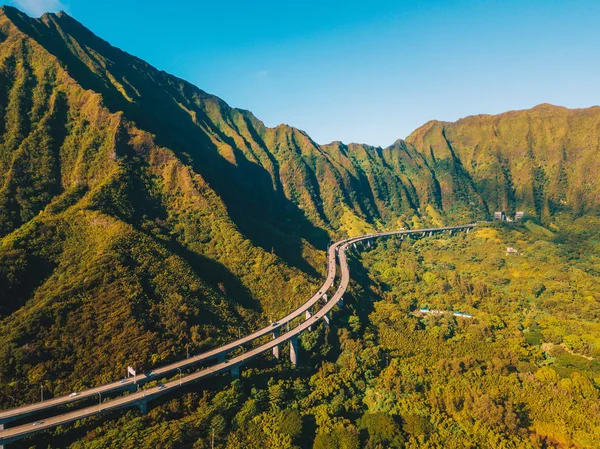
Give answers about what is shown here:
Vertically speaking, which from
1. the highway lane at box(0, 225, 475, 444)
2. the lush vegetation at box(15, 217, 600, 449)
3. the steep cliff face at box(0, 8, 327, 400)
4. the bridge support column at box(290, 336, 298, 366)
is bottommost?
the lush vegetation at box(15, 217, 600, 449)

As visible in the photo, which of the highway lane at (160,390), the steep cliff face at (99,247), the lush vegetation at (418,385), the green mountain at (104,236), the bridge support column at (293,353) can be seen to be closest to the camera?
the highway lane at (160,390)

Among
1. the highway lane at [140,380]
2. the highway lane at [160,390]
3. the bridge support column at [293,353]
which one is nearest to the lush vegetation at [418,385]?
the highway lane at [160,390]

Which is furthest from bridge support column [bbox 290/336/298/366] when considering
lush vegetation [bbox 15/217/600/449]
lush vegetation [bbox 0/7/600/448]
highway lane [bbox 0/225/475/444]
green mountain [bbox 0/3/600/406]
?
green mountain [bbox 0/3/600/406]

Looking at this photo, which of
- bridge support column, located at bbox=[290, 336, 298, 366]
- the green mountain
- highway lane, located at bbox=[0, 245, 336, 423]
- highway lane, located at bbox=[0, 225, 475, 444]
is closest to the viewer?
highway lane, located at bbox=[0, 225, 475, 444]

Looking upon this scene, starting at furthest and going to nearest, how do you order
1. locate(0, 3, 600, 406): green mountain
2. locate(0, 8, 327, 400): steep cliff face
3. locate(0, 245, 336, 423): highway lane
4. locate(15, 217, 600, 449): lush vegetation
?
locate(0, 3, 600, 406): green mountain → locate(0, 8, 327, 400): steep cliff face → locate(15, 217, 600, 449): lush vegetation → locate(0, 245, 336, 423): highway lane

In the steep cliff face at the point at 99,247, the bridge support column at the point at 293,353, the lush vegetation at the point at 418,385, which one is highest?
the steep cliff face at the point at 99,247

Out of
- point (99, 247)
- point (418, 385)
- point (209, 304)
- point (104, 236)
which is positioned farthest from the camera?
point (104, 236)

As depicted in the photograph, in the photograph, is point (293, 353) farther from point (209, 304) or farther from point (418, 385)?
point (418, 385)

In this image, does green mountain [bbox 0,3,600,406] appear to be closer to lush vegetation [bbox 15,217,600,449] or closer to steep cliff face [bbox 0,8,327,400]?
steep cliff face [bbox 0,8,327,400]

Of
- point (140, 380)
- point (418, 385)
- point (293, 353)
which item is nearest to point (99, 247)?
point (140, 380)

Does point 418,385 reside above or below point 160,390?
below

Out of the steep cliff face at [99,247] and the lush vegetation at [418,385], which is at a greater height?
the steep cliff face at [99,247]

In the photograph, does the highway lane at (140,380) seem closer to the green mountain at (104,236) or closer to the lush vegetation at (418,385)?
the green mountain at (104,236)

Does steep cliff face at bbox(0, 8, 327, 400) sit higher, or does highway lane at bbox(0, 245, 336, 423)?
steep cliff face at bbox(0, 8, 327, 400)
